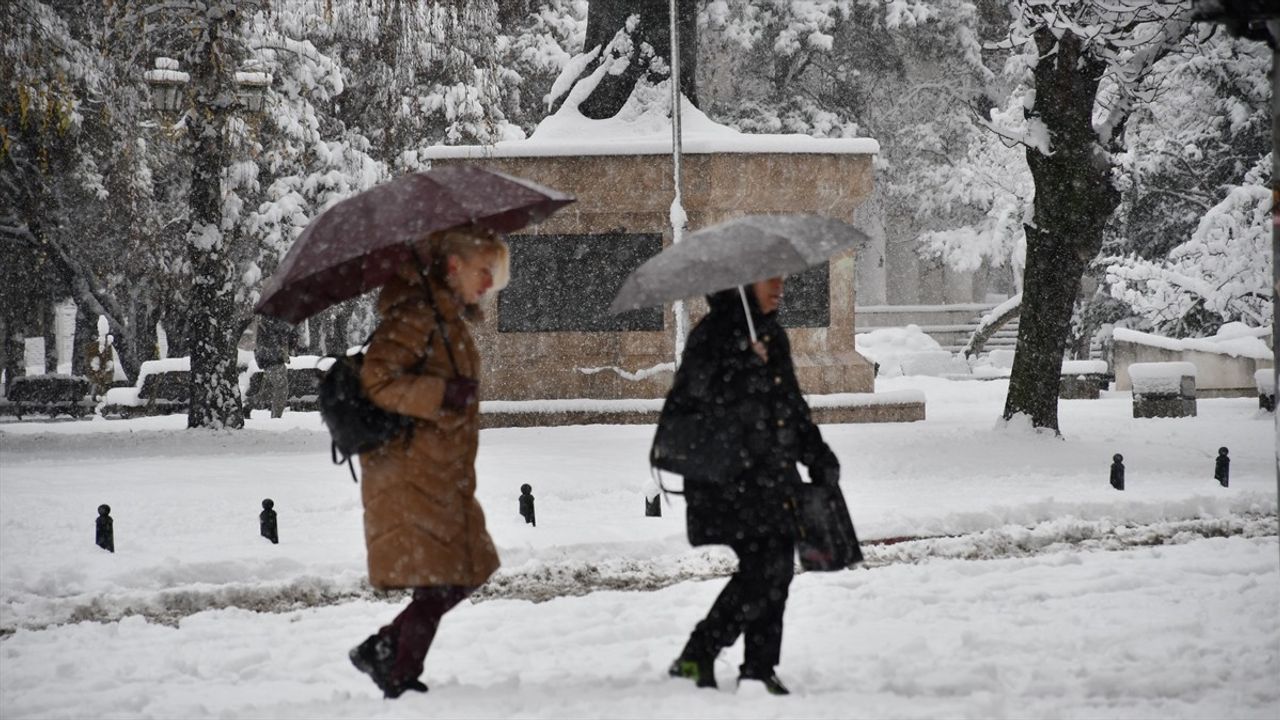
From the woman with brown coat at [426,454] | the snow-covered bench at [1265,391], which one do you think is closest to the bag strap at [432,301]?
the woman with brown coat at [426,454]

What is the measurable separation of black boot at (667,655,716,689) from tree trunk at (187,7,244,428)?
13088mm

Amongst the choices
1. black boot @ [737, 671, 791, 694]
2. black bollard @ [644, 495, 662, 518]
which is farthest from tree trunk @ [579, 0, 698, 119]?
black boot @ [737, 671, 791, 694]

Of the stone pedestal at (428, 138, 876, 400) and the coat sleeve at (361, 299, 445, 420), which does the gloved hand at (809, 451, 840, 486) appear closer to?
the coat sleeve at (361, 299, 445, 420)

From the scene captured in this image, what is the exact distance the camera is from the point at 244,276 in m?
30.0

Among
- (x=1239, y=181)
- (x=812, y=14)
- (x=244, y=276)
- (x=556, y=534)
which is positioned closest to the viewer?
(x=556, y=534)

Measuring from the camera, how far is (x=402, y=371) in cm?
527

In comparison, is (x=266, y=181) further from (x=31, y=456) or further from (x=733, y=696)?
(x=733, y=696)

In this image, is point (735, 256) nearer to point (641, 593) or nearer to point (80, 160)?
point (641, 593)

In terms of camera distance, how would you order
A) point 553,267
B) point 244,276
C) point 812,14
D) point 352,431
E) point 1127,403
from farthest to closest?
point 812,14 → point 244,276 → point 1127,403 → point 553,267 → point 352,431

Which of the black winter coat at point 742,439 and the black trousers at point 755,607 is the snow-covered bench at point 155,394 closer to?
the black trousers at point 755,607

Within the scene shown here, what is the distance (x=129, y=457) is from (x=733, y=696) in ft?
38.8

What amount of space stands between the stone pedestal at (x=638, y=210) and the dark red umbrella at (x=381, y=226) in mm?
11150

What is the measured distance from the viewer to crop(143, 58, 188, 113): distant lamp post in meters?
17.0

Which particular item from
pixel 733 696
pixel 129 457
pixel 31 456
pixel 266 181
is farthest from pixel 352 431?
pixel 266 181
